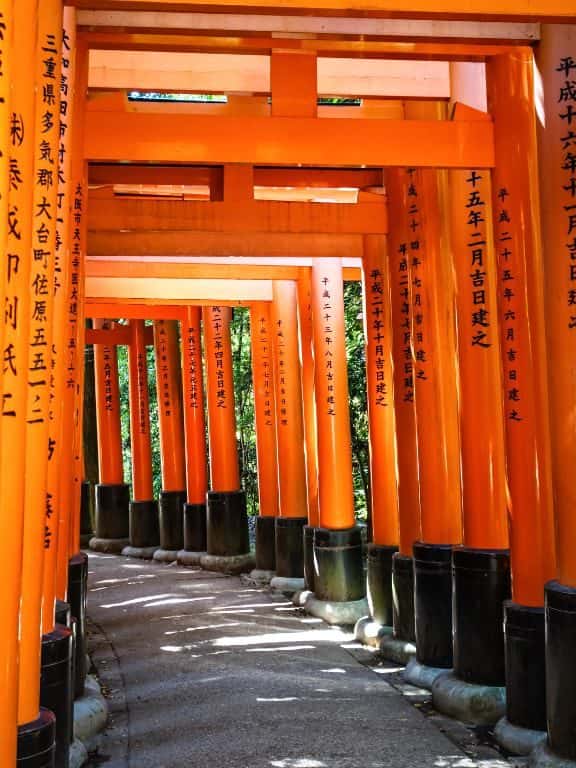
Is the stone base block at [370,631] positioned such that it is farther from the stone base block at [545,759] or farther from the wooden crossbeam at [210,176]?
the wooden crossbeam at [210,176]

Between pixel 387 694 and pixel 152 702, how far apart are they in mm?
1619

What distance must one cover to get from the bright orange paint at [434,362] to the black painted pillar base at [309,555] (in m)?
3.47

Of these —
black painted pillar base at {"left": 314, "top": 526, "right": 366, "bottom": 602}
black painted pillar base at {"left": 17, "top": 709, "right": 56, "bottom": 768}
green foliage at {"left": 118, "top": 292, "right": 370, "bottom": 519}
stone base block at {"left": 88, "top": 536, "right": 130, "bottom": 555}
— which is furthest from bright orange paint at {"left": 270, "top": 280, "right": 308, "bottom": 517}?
black painted pillar base at {"left": 17, "top": 709, "right": 56, "bottom": 768}

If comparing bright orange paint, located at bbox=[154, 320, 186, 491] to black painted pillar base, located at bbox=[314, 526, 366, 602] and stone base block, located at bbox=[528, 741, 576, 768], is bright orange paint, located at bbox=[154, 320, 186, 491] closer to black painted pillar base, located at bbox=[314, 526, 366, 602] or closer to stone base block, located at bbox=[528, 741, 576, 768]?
black painted pillar base, located at bbox=[314, 526, 366, 602]

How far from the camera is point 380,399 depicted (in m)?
8.84

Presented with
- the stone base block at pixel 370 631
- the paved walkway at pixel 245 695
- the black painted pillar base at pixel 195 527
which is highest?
the black painted pillar base at pixel 195 527

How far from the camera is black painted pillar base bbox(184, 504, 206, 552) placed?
555 inches

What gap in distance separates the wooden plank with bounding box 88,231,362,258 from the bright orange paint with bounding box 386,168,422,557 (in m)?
1.12

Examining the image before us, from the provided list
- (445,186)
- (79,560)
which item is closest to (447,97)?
(445,186)

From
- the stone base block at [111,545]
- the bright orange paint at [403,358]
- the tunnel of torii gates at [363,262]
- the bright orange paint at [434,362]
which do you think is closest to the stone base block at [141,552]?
the stone base block at [111,545]

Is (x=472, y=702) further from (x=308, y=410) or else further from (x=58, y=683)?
(x=308, y=410)

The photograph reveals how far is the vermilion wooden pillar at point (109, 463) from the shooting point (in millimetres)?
15859

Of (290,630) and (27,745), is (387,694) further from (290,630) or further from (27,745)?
(27,745)

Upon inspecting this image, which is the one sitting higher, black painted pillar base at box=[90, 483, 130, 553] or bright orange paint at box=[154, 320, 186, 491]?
bright orange paint at box=[154, 320, 186, 491]
